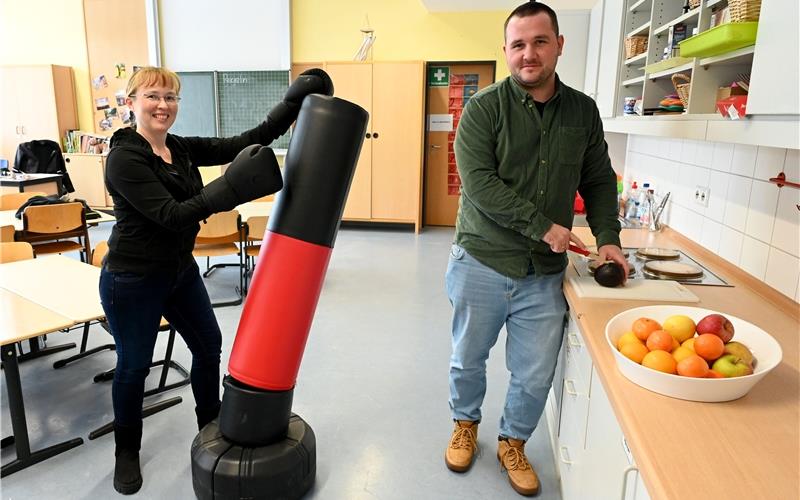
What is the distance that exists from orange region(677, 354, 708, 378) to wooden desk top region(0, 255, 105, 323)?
196 cm

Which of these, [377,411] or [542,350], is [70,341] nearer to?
[377,411]

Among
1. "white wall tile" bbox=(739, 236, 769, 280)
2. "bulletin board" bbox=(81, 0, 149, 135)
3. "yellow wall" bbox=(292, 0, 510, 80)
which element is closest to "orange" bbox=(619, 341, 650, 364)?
"white wall tile" bbox=(739, 236, 769, 280)

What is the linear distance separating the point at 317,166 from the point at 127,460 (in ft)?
4.33

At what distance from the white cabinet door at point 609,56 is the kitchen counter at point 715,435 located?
1924mm

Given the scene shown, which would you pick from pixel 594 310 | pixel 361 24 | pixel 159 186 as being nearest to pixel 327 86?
pixel 159 186

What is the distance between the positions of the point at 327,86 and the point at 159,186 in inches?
24.3

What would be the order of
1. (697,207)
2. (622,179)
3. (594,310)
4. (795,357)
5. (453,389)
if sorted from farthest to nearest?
(622,179), (697,207), (453,389), (594,310), (795,357)

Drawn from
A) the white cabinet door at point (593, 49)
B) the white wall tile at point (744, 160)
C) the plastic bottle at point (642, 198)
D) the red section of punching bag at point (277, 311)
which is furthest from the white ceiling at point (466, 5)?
the red section of punching bag at point (277, 311)

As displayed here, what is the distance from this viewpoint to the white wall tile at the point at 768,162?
182 centimetres

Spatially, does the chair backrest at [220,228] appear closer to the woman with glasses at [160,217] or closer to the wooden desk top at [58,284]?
the wooden desk top at [58,284]

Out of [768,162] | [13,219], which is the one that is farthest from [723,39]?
[13,219]

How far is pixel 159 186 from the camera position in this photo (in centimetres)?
169

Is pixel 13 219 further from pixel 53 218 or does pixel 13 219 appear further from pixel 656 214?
pixel 656 214

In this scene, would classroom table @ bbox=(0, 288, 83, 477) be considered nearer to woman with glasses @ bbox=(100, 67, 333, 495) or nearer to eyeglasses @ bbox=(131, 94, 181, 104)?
woman with glasses @ bbox=(100, 67, 333, 495)
